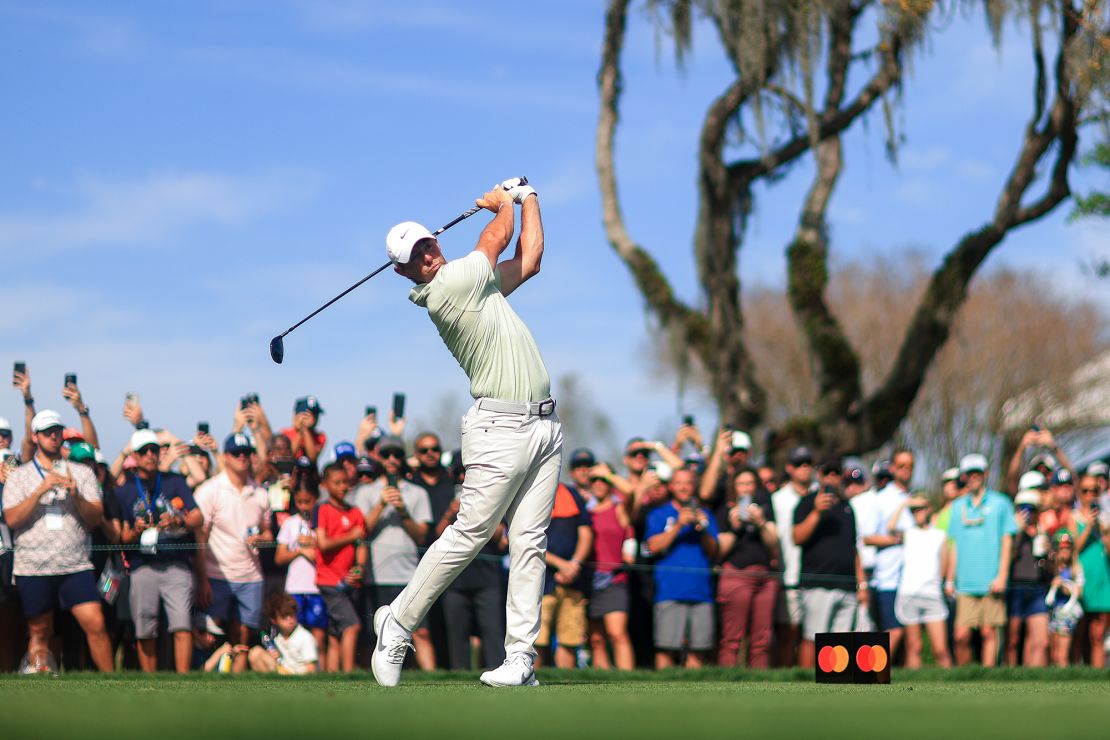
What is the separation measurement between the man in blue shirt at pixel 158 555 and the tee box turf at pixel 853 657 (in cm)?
503

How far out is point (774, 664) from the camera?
12.0 metres

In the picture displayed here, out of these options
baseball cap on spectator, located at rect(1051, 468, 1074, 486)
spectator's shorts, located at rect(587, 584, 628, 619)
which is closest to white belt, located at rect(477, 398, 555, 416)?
spectator's shorts, located at rect(587, 584, 628, 619)

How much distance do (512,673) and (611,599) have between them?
514 cm

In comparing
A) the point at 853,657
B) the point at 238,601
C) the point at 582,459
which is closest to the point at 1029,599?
Answer: the point at 582,459

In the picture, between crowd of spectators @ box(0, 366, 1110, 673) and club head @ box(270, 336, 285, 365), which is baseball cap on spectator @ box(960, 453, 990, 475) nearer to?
crowd of spectators @ box(0, 366, 1110, 673)

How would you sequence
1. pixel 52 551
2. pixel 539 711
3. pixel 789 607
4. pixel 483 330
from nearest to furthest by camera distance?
1. pixel 539 711
2. pixel 483 330
3. pixel 52 551
4. pixel 789 607

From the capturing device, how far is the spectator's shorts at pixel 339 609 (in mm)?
10891

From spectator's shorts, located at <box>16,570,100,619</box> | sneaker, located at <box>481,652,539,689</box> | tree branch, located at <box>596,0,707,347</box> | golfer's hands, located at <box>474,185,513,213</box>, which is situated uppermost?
tree branch, located at <box>596,0,707,347</box>

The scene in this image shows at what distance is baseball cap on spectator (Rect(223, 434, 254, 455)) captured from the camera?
11.2 m

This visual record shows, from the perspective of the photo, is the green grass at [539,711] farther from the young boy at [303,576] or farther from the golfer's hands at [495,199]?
the young boy at [303,576]

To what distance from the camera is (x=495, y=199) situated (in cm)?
737

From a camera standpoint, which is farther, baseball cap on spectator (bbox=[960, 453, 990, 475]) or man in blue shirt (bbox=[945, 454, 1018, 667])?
baseball cap on spectator (bbox=[960, 453, 990, 475])

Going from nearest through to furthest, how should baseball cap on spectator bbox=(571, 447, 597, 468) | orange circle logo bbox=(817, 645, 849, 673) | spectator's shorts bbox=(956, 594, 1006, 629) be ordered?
orange circle logo bbox=(817, 645, 849, 673)
baseball cap on spectator bbox=(571, 447, 597, 468)
spectator's shorts bbox=(956, 594, 1006, 629)

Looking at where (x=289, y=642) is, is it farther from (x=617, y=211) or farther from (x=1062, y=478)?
(x=617, y=211)
